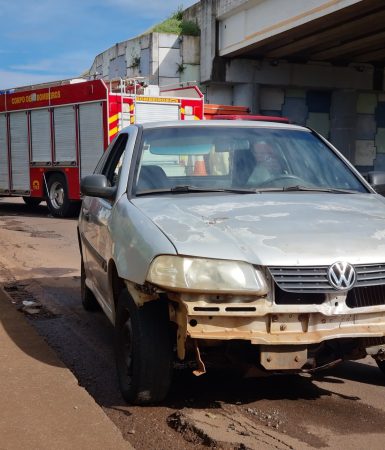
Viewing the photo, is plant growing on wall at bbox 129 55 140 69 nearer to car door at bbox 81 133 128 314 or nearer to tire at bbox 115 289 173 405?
car door at bbox 81 133 128 314

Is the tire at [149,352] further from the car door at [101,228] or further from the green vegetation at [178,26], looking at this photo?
the green vegetation at [178,26]

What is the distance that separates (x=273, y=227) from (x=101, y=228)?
5.33 feet

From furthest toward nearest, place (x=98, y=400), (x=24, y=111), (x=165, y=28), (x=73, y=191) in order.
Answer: (x=165, y=28) → (x=24, y=111) → (x=73, y=191) → (x=98, y=400)

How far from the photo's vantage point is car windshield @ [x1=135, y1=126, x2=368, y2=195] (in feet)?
14.3

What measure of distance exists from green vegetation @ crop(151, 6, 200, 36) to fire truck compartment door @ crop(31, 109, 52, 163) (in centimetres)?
861

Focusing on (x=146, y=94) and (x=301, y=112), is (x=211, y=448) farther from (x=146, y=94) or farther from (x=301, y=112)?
(x=301, y=112)

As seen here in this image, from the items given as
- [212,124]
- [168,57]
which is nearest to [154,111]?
[168,57]

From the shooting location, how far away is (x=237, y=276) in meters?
3.10

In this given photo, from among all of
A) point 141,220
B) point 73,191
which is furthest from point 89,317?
point 73,191

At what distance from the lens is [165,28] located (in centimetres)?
2342

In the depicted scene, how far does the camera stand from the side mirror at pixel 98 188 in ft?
14.1

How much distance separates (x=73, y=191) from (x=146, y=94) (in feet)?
9.93

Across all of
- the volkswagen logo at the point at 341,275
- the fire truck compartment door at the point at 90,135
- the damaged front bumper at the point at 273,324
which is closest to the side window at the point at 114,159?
the damaged front bumper at the point at 273,324

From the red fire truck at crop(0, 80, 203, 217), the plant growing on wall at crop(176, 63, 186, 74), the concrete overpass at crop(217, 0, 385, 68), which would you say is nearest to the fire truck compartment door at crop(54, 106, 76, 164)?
the red fire truck at crop(0, 80, 203, 217)
